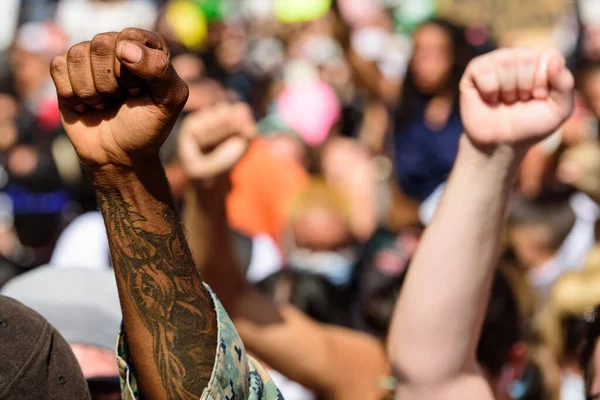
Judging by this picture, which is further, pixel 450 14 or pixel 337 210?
pixel 450 14

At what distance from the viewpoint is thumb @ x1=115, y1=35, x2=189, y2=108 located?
3.87ft

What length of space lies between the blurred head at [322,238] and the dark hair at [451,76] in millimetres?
1193

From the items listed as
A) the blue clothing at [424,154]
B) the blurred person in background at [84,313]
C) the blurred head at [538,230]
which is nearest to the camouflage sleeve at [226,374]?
the blurred person in background at [84,313]

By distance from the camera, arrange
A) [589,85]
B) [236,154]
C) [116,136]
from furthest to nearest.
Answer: [589,85]
[236,154]
[116,136]

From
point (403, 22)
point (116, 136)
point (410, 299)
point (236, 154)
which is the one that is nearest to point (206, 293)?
point (116, 136)

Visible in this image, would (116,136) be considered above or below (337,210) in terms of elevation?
above

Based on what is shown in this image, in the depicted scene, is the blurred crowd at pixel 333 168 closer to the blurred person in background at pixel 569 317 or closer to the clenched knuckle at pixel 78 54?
the blurred person in background at pixel 569 317

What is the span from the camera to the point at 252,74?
791cm

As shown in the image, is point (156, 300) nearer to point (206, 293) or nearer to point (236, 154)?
point (206, 293)

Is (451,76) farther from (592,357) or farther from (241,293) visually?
(592,357)

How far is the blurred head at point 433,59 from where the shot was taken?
5.16 m

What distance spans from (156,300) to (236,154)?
1.01 metres

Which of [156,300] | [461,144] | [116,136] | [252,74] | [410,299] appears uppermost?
[116,136]

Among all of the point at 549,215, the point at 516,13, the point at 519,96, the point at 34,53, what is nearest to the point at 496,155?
the point at 519,96
